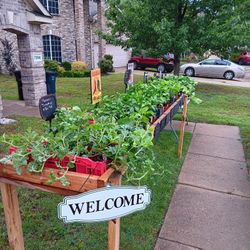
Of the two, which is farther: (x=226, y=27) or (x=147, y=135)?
(x=226, y=27)

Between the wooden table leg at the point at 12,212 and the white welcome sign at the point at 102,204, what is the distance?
0.58 m

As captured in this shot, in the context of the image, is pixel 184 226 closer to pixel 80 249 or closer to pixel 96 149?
pixel 80 249

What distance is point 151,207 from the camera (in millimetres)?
3305

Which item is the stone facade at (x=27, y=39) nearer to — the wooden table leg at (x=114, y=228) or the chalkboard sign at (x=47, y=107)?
the chalkboard sign at (x=47, y=107)

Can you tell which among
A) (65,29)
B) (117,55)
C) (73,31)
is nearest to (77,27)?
(73,31)

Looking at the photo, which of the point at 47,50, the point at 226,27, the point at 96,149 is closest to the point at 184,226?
the point at 96,149

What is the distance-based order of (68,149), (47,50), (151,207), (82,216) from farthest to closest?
(47,50), (151,207), (68,149), (82,216)

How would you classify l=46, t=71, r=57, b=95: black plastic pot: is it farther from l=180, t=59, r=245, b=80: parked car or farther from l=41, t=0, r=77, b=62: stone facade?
l=180, t=59, r=245, b=80: parked car

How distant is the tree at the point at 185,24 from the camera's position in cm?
1007

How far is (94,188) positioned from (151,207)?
73.0 inches

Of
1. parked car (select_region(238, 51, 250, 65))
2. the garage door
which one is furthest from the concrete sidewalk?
parked car (select_region(238, 51, 250, 65))

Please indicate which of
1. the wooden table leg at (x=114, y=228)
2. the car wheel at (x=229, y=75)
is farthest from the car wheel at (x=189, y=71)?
the wooden table leg at (x=114, y=228)

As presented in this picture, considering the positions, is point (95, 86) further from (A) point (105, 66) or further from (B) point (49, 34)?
(B) point (49, 34)

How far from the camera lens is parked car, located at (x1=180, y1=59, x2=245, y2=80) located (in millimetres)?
17656
